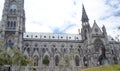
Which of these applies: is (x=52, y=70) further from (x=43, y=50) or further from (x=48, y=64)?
(x=43, y=50)

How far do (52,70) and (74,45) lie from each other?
18914 mm

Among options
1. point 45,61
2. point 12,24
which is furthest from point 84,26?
point 12,24

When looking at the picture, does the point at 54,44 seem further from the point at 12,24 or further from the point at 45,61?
the point at 12,24

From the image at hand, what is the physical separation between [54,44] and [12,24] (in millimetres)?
23333

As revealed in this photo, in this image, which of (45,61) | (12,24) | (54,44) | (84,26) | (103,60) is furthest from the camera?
(84,26)

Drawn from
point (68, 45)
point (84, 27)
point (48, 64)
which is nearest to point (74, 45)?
point (68, 45)

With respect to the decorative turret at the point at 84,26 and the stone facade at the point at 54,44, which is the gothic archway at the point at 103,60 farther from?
the decorative turret at the point at 84,26

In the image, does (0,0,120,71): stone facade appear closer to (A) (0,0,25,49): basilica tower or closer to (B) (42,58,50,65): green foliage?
(A) (0,0,25,49): basilica tower

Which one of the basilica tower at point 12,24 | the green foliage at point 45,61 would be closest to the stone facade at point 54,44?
the basilica tower at point 12,24

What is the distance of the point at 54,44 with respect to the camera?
302 feet

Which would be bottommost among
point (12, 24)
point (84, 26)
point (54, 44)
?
point (54, 44)

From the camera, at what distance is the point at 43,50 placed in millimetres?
89312

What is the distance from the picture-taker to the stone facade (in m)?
81.4

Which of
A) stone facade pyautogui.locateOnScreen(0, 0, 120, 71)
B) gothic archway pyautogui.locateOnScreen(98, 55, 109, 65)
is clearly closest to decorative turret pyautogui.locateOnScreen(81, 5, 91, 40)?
stone facade pyautogui.locateOnScreen(0, 0, 120, 71)
